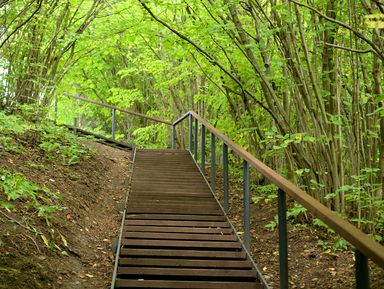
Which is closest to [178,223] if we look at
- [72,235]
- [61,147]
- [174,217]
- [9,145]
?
[174,217]

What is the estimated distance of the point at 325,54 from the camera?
544cm

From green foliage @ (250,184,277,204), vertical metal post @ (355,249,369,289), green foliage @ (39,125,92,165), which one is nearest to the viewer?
vertical metal post @ (355,249,369,289)

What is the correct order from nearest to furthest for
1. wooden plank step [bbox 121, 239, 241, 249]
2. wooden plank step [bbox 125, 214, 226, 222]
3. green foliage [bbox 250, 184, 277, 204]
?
wooden plank step [bbox 121, 239, 241, 249] < wooden plank step [bbox 125, 214, 226, 222] < green foliage [bbox 250, 184, 277, 204]

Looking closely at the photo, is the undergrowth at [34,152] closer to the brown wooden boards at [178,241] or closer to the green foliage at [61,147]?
the green foliage at [61,147]

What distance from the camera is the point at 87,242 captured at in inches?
185

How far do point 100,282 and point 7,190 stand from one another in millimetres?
1127

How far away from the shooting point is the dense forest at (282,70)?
196 inches

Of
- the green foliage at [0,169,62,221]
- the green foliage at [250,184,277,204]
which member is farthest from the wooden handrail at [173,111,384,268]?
the green foliage at [250,184,277,204]

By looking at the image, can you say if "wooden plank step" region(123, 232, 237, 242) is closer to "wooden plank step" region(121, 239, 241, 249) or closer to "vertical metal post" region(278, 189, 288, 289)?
"wooden plank step" region(121, 239, 241, 249)

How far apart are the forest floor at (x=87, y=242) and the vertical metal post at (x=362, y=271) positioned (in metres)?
2.20

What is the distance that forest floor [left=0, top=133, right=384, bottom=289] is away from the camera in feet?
11.8

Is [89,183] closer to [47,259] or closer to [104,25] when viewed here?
[47,259]

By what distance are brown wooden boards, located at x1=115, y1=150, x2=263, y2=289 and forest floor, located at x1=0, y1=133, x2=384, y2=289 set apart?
0.95 feet

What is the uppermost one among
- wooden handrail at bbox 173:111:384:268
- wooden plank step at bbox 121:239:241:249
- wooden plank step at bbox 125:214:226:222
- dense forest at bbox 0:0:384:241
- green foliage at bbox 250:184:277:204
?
dense forest at bbox 0:0:384:241
